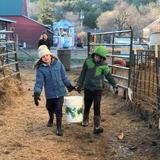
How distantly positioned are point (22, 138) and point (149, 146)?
1.91 metres

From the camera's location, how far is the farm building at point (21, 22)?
2109 inches

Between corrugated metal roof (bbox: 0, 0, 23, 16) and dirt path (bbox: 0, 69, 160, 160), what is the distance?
44783 mm

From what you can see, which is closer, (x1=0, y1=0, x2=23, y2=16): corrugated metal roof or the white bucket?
the white bucket

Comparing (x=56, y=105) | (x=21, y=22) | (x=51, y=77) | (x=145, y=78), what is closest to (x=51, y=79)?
(x=51, y=77)

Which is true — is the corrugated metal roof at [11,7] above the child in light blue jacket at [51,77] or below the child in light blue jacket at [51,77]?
above

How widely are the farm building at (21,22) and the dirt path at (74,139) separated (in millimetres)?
44680

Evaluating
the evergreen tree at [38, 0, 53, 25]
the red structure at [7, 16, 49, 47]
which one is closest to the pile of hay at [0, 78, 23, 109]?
the red structure at [7, 16, 49, 47]

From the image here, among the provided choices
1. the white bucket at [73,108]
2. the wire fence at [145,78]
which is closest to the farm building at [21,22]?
the wire fence at [145,78]

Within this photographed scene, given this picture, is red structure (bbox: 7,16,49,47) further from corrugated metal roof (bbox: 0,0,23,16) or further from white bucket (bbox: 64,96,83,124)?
white bucket (bbox: 64,96,83,124)

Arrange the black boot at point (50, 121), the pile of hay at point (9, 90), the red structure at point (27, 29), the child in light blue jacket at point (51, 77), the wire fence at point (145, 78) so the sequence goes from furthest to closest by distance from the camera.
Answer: the red structure at point (27, 29)
the pile of hay at point (9, 90)
the wire fence at point (145, 78)
the black boot at point (50, 121)
the child in light blue jacket at point (51, 77)

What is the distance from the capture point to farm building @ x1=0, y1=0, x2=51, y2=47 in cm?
5356

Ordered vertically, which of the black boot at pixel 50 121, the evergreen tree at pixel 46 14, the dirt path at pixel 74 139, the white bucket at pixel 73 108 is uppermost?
the evergreen tree at pixel 46 14

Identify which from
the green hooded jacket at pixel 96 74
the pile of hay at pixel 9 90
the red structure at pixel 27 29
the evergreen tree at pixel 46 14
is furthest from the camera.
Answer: the evergreen tree at pixel 46 14

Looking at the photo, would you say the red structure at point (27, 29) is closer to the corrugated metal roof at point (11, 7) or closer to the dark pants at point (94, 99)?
the corrugated metal roof at point (11, 7)
